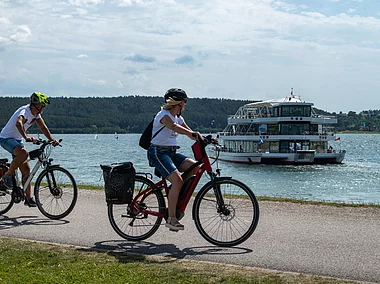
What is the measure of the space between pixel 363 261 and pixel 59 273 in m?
3.14

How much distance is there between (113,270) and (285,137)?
63969mm

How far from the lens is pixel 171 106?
294 inches

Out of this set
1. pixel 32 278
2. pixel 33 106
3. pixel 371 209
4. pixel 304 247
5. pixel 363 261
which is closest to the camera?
pixel 32 278

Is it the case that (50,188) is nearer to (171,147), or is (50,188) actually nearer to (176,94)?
(171,147)

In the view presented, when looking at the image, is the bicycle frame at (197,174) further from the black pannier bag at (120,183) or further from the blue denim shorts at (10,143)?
the blue denim shorts at (10,143)

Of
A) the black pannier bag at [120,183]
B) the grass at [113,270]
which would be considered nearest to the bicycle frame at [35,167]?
the black pannier bag at [120,183]

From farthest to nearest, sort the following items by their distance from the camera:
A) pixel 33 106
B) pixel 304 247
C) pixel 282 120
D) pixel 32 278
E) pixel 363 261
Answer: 1. pixel 282 120
2. pixel 33 106
3. pixel 304 247
4. pixel 363 261
5. pixel 32 278

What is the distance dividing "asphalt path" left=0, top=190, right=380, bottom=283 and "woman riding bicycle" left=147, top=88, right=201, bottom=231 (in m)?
0.57

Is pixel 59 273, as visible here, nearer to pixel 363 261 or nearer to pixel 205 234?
pixel 205 234

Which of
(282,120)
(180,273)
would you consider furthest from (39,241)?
(282,120)

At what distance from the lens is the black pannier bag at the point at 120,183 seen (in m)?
7.68

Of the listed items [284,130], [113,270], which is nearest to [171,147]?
[113,270]

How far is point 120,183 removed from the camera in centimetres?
770

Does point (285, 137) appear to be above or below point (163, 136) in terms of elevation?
below
